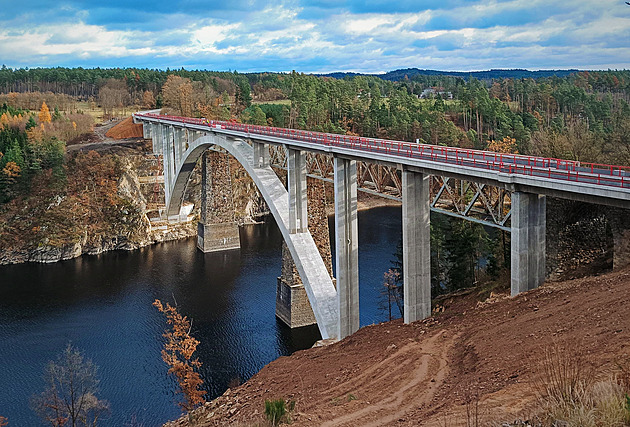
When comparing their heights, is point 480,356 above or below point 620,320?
below

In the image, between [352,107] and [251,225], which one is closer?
[251,225]

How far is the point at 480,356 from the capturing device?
15062 millimetres

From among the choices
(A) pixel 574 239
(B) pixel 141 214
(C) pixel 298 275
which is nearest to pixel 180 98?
(B) pixel 141 214

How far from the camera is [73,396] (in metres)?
24.9

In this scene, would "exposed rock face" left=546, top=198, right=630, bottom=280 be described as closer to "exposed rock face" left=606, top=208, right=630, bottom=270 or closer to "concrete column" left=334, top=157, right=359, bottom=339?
"exposed rock face" left=606, top=208, right=630, bottom=270

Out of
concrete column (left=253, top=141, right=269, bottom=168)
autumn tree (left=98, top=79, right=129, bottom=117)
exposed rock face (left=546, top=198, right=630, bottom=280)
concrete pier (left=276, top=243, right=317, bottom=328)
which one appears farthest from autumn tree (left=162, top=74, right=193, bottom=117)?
exposed rock face (left=546, top=198, right=630, bottom=280)

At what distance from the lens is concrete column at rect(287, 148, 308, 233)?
3362 cm

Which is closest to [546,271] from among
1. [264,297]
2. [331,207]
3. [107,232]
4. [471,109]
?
[264,297]

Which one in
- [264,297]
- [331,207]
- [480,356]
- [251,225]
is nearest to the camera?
[480,356]

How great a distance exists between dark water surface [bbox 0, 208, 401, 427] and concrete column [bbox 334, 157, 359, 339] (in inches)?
225

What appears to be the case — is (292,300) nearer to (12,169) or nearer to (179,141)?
(179,141)

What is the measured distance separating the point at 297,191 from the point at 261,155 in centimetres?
719

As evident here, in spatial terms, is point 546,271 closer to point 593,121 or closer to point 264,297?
point 264,297

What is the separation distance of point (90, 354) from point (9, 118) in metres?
58.4
